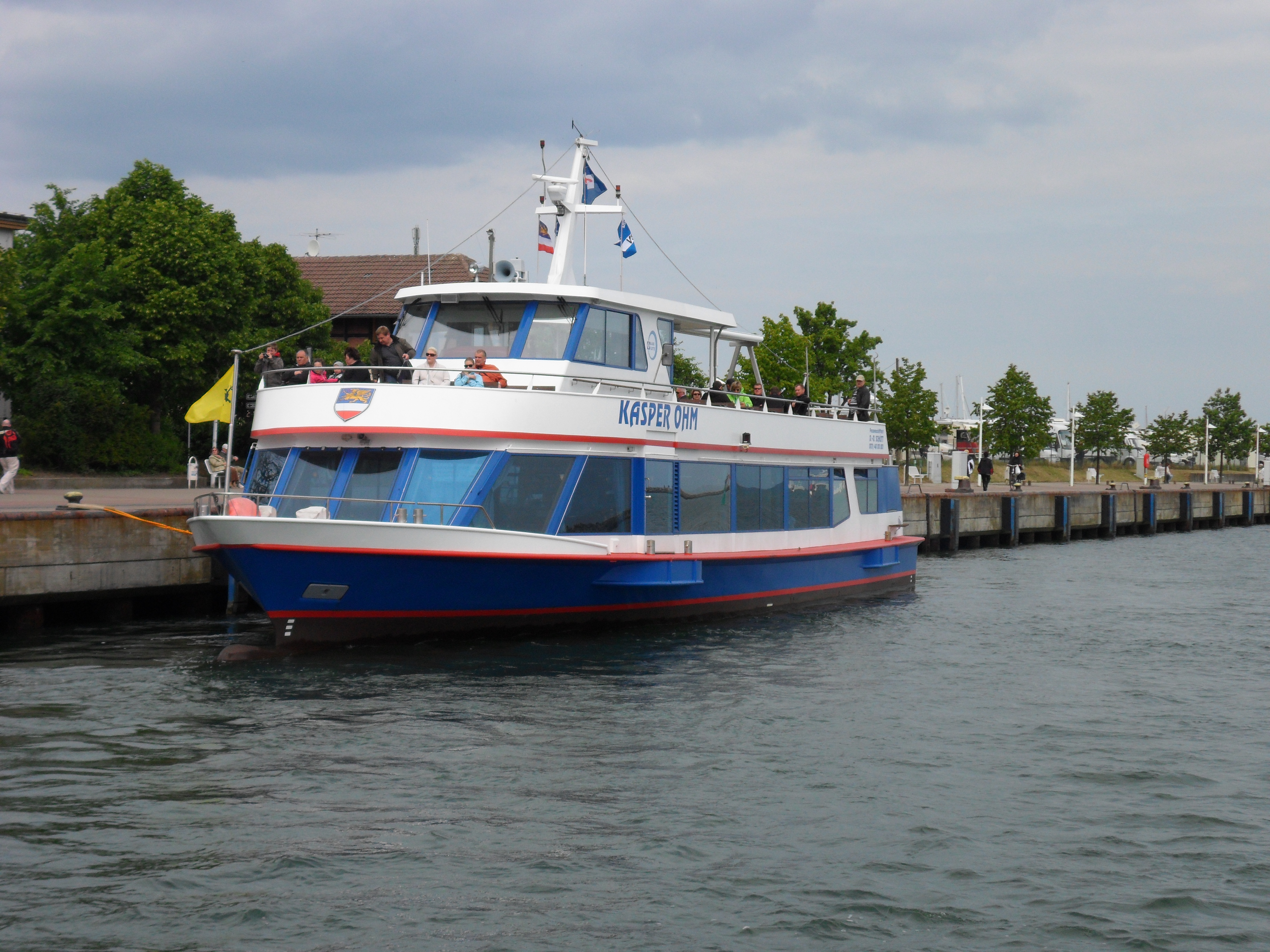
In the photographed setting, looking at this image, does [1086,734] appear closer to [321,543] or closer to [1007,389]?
[321,543]

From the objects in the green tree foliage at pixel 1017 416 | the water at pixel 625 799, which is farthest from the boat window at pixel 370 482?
the green tree foliage at pixel 1017 416

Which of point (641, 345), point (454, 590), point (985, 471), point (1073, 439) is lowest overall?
point (454, 590)

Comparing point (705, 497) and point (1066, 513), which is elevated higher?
point (705, 497)

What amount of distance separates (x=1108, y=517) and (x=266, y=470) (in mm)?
37110

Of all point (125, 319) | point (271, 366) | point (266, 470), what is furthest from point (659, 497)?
point (125, 319)

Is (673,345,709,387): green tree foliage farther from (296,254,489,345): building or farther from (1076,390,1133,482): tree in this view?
(1076,390,1133,482): tree

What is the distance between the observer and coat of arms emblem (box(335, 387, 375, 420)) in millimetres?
15016

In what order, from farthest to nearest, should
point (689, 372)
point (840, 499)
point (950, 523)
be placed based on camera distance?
point (689, 372) < point (950, 523) < point (840, 499)

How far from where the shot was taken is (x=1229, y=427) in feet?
278

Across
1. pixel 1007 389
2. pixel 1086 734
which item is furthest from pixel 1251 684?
pixel 1007 389

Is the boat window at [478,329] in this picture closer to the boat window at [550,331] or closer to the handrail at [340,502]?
the boat window at [550,331]

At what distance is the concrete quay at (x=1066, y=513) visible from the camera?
3734cm

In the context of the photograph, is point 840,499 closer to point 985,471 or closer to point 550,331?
point 550,331

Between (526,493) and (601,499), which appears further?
(601,499)
